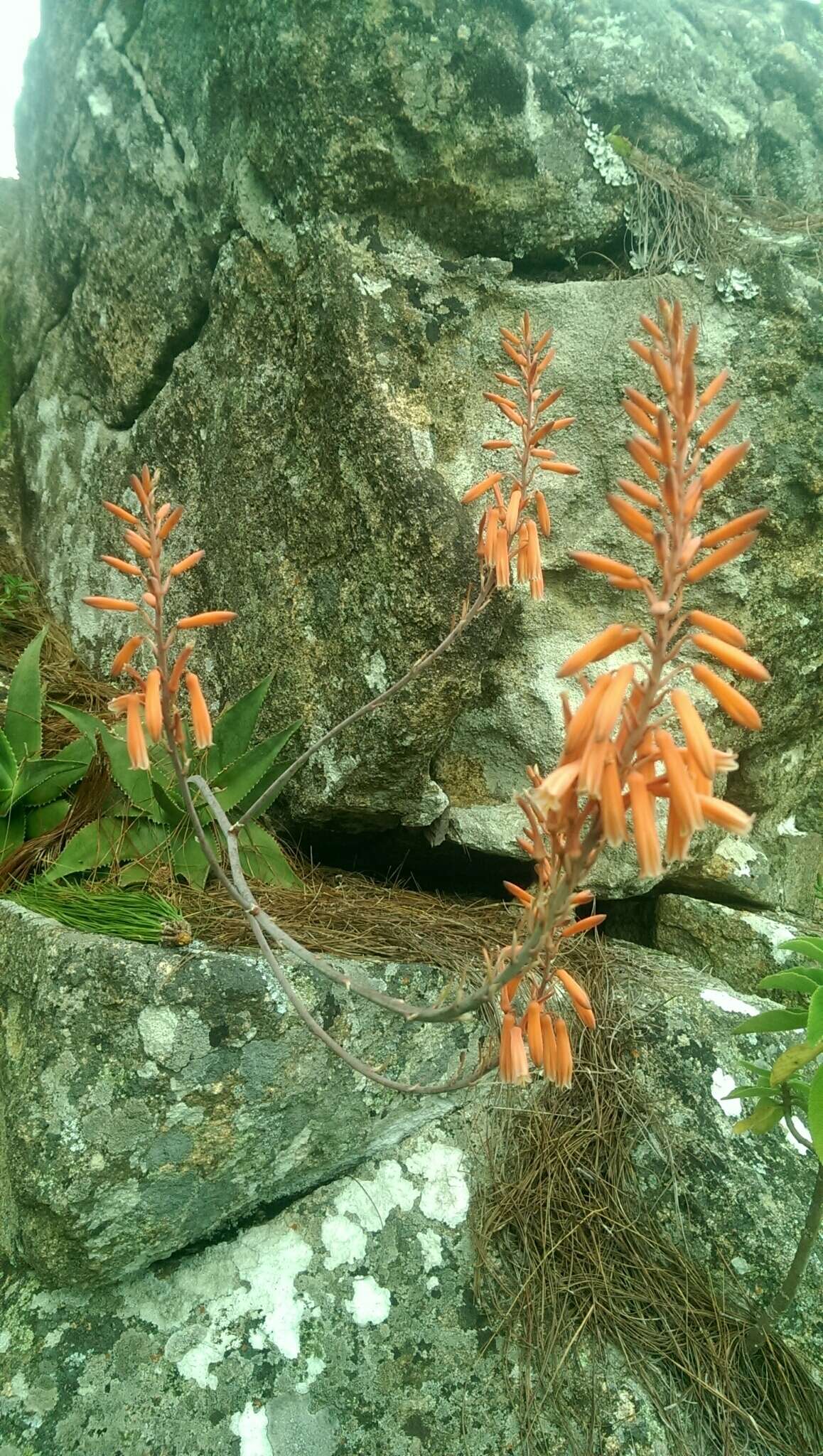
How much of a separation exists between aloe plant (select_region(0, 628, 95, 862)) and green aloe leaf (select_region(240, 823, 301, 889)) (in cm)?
56

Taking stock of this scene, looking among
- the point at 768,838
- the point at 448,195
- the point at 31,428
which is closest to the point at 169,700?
the point at 448,195

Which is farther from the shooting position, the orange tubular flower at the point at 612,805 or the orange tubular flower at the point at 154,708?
the orange tubular flower at the point at 154,708

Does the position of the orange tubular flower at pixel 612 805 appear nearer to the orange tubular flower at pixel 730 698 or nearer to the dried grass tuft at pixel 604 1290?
the orange tubular flower at pixel 730 698

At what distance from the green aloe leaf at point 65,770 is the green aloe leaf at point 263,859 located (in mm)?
547

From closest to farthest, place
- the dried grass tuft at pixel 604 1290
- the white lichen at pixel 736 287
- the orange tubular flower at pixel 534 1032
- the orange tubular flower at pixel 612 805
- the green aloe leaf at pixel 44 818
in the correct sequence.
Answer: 1. the orange tubular flower at pixel 612 805
2. the orange tubular flower at pixel 534 1032
3. the dried grass tuft at pixel 604 1290
4. the green aloe leaf at pixel 44 818
5. the white lichen at pixel 736 287

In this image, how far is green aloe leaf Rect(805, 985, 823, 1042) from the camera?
1628mm

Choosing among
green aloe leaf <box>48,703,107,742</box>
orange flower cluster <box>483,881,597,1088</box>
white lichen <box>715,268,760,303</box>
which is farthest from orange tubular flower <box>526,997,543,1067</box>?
white lichen <box>715,268,760,303</box>

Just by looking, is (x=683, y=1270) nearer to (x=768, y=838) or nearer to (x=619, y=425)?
(x=768, y=838)

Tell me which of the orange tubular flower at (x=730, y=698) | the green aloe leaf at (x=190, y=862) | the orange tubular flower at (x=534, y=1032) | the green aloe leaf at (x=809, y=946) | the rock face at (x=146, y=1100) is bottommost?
the rock face at (x=146, y=1100)

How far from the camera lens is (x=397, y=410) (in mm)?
2693

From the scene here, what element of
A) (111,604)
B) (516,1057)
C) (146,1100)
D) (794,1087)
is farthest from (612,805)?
(146,1100)

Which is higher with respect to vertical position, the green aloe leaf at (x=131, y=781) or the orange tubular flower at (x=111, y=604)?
the orange tubular flower at (x=111, y=604)

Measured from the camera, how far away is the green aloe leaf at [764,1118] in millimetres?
1927

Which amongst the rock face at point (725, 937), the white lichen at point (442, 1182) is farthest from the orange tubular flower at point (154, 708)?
the rock face at point (725, 937)
